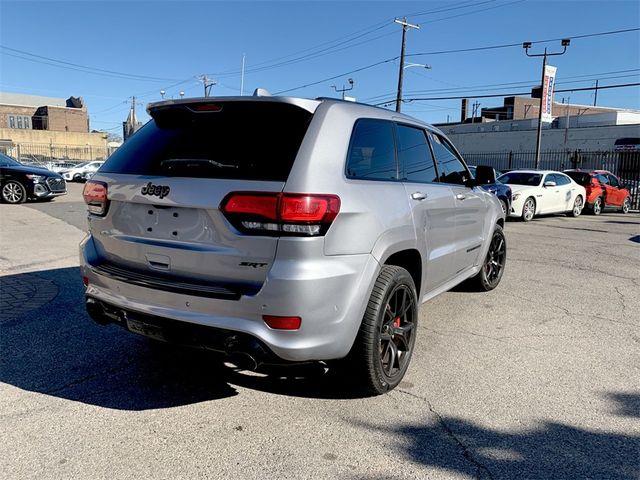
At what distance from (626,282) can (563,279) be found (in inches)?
32.8

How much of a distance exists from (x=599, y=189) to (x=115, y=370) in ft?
60.1

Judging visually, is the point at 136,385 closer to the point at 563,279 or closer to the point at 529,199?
the point at 563,279

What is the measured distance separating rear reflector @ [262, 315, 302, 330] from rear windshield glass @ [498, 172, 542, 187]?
1364 cm

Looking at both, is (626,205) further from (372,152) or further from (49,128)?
(49,128)

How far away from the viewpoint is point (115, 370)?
3676mm

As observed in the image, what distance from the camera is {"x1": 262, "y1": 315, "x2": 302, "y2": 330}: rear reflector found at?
271 centimetres

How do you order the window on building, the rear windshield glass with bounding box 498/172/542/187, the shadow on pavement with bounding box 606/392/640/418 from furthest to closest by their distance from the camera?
1. the window on building
2. the rear windshield glass with bounding box 498/172/542/187
3. the shadow on pavement with bounding box 606/392/640/418

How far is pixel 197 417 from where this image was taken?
3072mm

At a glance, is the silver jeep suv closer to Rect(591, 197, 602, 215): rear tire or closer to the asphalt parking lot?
the asphalt parking lot

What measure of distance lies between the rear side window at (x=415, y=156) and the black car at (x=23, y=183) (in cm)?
1408

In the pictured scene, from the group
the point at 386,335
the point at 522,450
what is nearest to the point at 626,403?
the point at 522,450

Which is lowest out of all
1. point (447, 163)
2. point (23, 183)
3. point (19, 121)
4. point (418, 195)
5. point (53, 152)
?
point (23, 183)

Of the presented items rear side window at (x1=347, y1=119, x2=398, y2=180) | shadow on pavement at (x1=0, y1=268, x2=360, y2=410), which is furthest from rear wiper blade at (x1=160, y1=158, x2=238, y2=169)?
shadow on pavement at (x1=0, y1=268, x2=360, y2=410)

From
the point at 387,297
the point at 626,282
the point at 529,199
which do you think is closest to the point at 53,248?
the point at 387,297
